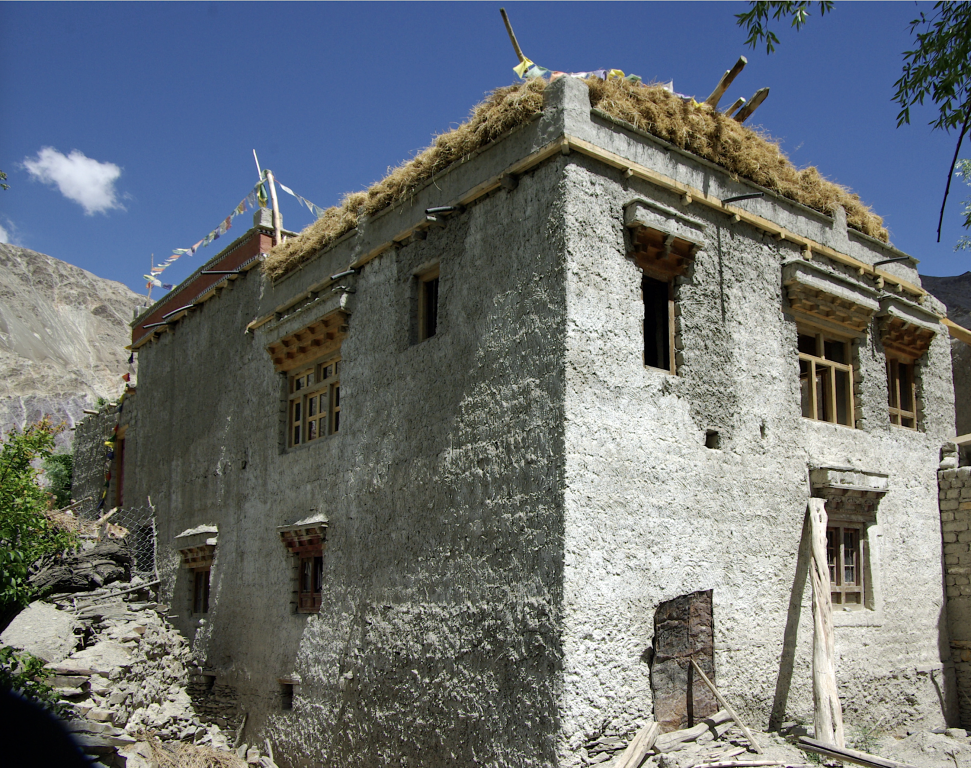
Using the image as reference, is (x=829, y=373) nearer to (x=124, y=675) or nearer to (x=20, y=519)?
(x=20, y=519)

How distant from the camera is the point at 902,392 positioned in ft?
40.5

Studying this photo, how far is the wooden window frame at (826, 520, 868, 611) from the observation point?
33.0 feet

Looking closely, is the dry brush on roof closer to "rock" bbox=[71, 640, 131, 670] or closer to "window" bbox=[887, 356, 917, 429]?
"window" bbox=[887, 356, 917, 429]

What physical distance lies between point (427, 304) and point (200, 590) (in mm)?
7582

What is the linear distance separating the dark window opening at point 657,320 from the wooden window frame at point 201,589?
8555 mm

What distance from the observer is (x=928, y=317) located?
40.0 feet

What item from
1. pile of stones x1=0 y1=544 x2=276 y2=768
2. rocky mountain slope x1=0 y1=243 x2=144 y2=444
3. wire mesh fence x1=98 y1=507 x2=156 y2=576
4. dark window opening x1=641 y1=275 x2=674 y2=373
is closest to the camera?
dark window opening x1=641 y1=275 x2=674 y2=373

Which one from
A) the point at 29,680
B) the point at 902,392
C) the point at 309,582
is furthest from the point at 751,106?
the point at 29,680

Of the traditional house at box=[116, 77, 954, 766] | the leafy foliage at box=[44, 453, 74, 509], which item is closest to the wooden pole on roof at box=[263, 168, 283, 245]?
the traditional house at box=[116, 77, 954, 766]

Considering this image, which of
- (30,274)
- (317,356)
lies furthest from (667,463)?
(30,274)

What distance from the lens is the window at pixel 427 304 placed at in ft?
33.1

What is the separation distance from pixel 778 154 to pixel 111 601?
13.4 m

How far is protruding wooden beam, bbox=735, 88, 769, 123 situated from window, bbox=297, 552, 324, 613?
26.5ft

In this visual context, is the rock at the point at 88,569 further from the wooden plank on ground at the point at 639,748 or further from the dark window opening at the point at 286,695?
the wooden plank on ground at the point at 639,748
